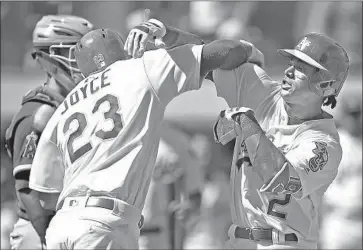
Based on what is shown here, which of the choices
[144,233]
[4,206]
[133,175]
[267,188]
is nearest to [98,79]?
[133,175]

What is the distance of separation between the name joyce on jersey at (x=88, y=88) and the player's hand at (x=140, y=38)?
0.62 ft

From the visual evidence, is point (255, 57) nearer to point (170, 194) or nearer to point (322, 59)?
point (322, 59)

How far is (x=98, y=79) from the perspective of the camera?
6.02 metres

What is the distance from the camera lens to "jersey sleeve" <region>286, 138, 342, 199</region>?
242 inches

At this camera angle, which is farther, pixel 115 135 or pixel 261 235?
pixel 261 235

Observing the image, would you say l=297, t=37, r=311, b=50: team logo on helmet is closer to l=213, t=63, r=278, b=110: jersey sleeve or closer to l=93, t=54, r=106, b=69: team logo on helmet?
l=213, t=63, r=278, b=110: jersey sleeve

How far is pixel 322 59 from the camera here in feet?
20.8

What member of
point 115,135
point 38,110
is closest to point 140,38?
point 115,135

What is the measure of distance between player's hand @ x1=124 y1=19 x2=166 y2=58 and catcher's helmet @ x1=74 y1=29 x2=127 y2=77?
0.93ft

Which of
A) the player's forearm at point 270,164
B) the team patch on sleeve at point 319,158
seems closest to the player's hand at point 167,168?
the team patch on sleeve at point 319,158

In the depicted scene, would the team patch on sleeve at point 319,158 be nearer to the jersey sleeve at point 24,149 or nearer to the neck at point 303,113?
the neck at point 303,113

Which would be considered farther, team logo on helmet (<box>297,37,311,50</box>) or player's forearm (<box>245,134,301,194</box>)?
team logo on helmet (<box>297,37,311,50</box>)

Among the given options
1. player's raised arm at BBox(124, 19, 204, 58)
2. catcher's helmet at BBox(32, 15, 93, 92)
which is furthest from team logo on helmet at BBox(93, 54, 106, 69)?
catcher's helmet at BBox(32, 15, 93, 92)

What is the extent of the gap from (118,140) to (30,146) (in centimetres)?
168
